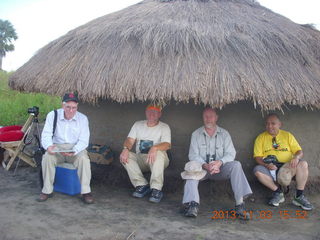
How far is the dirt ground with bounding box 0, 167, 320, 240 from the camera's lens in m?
3.69

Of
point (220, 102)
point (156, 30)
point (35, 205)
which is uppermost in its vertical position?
point (156, 30)

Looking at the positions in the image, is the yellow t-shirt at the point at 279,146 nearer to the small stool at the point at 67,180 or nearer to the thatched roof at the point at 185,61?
the thatched roof at the point at 185,61

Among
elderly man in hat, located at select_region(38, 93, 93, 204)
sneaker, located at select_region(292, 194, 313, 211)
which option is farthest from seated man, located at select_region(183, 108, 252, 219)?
elderly man in hat, located at select_region(38, 93, 93, 204)

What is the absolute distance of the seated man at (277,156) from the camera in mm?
4586

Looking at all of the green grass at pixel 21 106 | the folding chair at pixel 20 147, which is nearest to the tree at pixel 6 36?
the green grass at pixel 21 106

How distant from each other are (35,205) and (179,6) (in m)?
3.86

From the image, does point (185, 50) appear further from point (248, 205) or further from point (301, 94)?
point (248, 205)

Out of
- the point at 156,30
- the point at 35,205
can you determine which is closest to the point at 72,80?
the point at 156,30

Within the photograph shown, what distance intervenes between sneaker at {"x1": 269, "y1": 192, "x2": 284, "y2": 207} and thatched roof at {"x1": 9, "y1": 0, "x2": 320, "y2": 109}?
131 cm

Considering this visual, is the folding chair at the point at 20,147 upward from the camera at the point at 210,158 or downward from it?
downward

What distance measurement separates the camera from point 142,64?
15.1 ft

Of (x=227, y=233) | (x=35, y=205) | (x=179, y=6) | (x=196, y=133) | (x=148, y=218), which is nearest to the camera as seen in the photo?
(x=227, y=233)

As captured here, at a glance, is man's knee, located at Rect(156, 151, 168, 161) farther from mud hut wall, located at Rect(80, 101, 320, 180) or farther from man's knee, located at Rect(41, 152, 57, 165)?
man's knee, located at Rect(41, 152, 57, 165)

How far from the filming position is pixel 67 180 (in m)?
4.79
